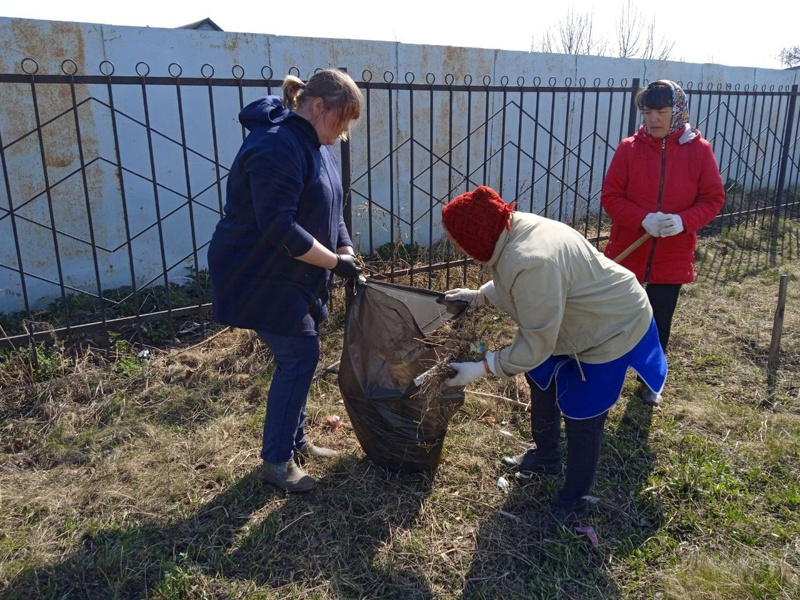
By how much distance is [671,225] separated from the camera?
2910 millimetres

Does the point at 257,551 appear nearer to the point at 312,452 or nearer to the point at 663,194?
the point at 312,452

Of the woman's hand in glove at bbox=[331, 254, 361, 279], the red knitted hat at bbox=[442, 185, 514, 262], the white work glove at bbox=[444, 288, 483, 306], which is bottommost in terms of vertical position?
the white work glove at bbox=[444, 288, 483, 306]

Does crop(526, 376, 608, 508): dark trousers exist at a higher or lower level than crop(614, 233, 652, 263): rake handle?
lower

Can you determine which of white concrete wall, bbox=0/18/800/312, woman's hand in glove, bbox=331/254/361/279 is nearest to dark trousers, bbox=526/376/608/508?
woman's hand in glove, bbox=331/254/361/279

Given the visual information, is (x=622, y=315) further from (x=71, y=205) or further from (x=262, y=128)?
(x=71, y=205)

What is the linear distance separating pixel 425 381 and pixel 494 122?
520 cm

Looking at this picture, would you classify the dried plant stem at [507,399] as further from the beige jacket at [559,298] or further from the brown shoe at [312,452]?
the beige jacket at [559,298]

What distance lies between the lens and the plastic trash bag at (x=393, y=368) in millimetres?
2303

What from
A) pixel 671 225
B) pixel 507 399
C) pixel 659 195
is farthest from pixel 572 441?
pixel 659 195

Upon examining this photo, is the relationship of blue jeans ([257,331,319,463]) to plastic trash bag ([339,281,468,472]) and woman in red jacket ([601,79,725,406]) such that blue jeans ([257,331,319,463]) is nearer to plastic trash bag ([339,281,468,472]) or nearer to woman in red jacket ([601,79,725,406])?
plastic trash bag ([339,281,468,472])

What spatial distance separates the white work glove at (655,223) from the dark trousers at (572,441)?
1.04 metres

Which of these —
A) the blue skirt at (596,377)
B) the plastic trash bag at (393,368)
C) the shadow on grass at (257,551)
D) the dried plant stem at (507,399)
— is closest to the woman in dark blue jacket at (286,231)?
the plastic trash bag at (393,368)

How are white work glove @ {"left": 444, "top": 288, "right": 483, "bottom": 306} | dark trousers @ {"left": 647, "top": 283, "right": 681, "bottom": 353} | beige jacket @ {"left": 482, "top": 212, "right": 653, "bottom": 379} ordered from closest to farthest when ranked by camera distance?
beige jacket @ {"left": 482, "top": 212, "right": 653, "bottom": 379}, white work glove @ {"left": 444, "top": 288, "right": 483, "bottom": 306}, dark trousers @ {"left": 647, "top": 283, "right": 681, "bottom": 353}

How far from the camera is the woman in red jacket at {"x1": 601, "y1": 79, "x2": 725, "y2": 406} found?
2.93 m
